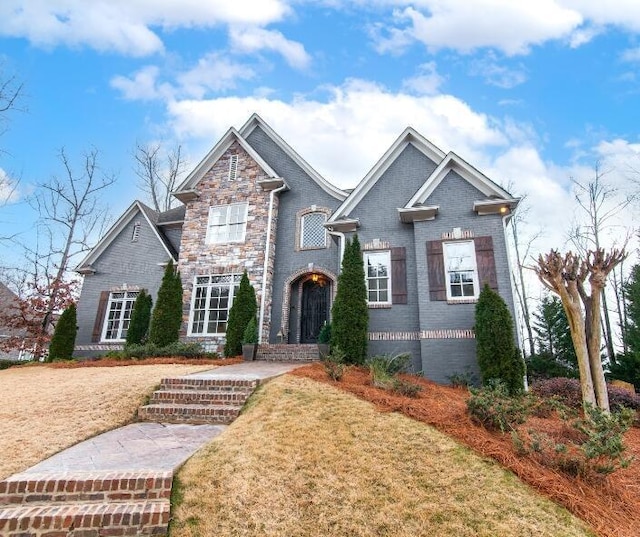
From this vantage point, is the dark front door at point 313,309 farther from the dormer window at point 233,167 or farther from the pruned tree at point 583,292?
the pruned tree at point 583,292

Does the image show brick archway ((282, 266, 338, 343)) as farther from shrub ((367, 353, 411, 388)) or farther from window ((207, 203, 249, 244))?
shrub ((367, 353, 411, 388))

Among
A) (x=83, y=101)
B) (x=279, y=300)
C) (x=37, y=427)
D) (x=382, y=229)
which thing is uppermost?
(x=83, y=101)

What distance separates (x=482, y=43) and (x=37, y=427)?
14721mm

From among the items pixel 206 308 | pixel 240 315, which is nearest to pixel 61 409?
pixel 240 315

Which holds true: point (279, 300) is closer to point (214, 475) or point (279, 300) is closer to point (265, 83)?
point (265, 83)

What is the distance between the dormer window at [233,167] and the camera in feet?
51.5

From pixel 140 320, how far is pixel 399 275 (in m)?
10.1

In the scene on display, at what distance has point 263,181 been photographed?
1491 cm

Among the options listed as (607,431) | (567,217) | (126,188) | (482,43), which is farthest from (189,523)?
(126,188)

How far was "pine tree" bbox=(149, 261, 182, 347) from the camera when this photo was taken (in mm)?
13039

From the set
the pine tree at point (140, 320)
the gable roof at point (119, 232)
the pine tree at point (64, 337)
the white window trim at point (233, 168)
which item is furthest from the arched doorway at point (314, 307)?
the pine tree at point (64, 337)

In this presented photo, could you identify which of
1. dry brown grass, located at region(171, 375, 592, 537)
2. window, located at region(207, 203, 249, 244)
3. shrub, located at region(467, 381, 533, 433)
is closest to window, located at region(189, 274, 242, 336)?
window, located at region(207, 203, 249, 244)

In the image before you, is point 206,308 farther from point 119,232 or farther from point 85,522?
point 85,522

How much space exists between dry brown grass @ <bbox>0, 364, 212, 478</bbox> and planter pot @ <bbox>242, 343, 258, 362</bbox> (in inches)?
111
